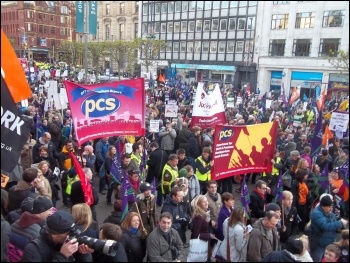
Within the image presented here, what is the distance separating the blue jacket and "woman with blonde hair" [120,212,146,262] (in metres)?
2.48

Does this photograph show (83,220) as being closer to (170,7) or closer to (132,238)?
(132,238)

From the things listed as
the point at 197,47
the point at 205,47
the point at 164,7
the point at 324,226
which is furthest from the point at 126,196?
the point at 164,7

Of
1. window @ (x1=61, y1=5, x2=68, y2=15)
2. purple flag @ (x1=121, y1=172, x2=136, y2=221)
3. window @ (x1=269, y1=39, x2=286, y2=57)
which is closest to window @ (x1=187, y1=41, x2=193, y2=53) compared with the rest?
window @ (x1=269, y1=39, x2=286, y2=57)

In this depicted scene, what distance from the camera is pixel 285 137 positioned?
1115 cm

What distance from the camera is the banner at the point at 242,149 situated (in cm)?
598

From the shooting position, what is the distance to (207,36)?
4400 cm

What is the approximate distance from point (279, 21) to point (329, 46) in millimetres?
7119

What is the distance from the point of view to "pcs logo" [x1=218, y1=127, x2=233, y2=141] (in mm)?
6031

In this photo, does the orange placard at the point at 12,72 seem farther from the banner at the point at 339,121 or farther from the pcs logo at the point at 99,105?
the banner at the point at 339,121

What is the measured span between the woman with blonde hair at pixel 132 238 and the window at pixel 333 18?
32.8 metres

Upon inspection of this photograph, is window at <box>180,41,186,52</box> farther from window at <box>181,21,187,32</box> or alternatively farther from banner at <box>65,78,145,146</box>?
banner at <box>65,78,145,146</box>

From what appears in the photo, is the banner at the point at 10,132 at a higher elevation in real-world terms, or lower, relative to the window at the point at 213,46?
lower

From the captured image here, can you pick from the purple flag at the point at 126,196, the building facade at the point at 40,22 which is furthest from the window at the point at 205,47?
the purple flag at the point at 126,196

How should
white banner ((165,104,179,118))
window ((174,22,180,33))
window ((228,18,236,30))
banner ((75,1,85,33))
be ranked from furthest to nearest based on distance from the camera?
1. window ((174,22,180,33))
2. window ((228,18,236,30))
3. banner ((75,1,85,33))
4. white banner ((165,104,179,118))
